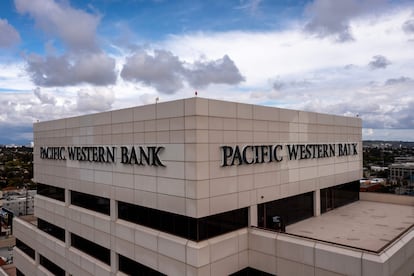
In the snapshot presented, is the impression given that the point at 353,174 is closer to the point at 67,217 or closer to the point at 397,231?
the point at 397,231

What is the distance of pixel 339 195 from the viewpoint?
33.7 m

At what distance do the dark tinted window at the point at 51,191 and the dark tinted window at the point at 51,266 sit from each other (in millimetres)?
7082

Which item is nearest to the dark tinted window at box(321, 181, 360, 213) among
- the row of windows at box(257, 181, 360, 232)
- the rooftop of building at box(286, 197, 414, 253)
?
the row of windows at box(257, 181, 360, 232)

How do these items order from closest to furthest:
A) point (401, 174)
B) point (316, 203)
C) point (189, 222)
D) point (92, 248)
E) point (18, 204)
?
1. point (189, 222)
2. point (92, 248)
3. point (316, 203)
4. point (18, 204)
5. point (401, 174)

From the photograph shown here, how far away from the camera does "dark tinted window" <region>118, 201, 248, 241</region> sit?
1988 centimetres

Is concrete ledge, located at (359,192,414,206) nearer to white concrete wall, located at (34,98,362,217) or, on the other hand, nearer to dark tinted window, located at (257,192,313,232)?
white concrete wall, located at (34,98,362,217)

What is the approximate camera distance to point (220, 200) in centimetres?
2059

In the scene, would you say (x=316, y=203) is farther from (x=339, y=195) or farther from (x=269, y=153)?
(x=269, y=153)

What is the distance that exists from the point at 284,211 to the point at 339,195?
34.4 feet

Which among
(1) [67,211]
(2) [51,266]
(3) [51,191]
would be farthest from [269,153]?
(2) [51,266]

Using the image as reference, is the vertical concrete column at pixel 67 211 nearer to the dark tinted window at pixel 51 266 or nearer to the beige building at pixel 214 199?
the beige building at pixel 214 199

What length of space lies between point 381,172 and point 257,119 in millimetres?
188054

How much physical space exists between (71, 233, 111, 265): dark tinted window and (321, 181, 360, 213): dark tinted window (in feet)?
64.5

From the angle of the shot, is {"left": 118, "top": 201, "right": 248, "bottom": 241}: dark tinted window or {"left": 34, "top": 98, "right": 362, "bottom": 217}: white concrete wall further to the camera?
{"left": 118, "top": 201, "right": 248, "bottom": 241}: dark tinted window
